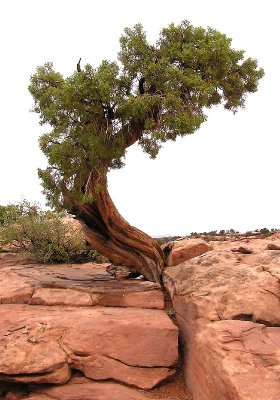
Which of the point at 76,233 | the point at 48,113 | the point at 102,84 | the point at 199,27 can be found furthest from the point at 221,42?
the point at 76,233

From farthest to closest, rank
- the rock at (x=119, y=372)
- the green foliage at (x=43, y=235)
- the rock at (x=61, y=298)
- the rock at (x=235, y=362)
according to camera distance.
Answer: the green foliage at (x=43, y=235) < the rock at (x=61, y=298) < the rock at (x=119, y=372) < the rock at (x=235, y=362)

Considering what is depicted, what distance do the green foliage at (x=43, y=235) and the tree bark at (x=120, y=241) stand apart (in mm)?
4941

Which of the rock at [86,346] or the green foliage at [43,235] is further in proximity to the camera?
the green foliage at [43,235]

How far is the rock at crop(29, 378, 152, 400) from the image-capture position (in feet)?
25.7

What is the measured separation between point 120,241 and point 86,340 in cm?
536

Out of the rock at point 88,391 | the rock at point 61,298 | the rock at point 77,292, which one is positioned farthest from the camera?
the rock at point 77,292

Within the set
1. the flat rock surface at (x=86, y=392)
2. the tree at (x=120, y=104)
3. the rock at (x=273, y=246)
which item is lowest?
the flat rock surface at (x=86, y=392)

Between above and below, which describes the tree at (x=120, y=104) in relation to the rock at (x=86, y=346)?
above

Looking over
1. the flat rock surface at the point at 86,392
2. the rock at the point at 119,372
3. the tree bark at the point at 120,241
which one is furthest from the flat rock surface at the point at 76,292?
the flat rock surface at the point at 86,392

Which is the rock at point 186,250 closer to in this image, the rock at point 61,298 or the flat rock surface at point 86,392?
the rock at point 61,298

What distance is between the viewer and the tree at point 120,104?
37.3 ft

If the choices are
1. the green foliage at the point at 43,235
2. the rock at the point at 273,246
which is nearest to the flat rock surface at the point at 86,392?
the rock at the point at 273,246

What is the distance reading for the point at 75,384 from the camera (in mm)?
8516

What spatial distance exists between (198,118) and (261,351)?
6.99 meters
